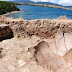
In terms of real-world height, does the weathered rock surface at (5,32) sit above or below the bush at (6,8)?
above

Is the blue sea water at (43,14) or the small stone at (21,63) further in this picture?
the blue sea water at (43,14)

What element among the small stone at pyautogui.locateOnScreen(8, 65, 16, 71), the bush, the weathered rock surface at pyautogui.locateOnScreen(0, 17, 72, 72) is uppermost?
the weathered rock surface at pyautogui.locateOnScreen(0, 17, 72, 72)

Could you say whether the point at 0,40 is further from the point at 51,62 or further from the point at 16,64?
the point at 51,62

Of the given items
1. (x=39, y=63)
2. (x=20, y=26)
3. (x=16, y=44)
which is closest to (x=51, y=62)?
(x=39, y=63)

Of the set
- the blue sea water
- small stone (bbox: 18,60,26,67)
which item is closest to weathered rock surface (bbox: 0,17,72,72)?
small stone (bbox: 18,60,26,67)

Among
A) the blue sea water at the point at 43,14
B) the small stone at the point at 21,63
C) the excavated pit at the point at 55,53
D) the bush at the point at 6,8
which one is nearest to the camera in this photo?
the excavated pit at the point at 55,53

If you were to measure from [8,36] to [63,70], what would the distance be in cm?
Result: 520

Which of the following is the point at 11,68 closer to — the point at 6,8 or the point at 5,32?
the point at 5,32

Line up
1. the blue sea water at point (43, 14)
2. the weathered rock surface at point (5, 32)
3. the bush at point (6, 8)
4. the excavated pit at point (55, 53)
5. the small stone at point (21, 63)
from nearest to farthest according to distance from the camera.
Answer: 1. the excavated pit at point (55, 53)
2. the small stone at point (21, 63)
3. the weathered rock surface at point (5, 32)
4. the blue sea water at point (43, 14)
5. the bush at point (6, 8)

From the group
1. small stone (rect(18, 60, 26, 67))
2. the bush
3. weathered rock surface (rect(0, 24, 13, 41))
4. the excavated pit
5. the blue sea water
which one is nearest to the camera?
the excavated pit

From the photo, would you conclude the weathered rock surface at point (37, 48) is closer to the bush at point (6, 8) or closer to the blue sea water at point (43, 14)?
the blue sea water at point (43, 14)

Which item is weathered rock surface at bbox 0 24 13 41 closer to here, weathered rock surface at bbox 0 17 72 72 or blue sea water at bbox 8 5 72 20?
weathered rock surface at bbox 0 17 72 72

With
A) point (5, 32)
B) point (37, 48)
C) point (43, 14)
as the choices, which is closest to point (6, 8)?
point (43, 14)

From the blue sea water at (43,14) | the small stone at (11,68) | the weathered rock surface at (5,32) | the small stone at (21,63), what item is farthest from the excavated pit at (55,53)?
the blue sea water at (43,14)
